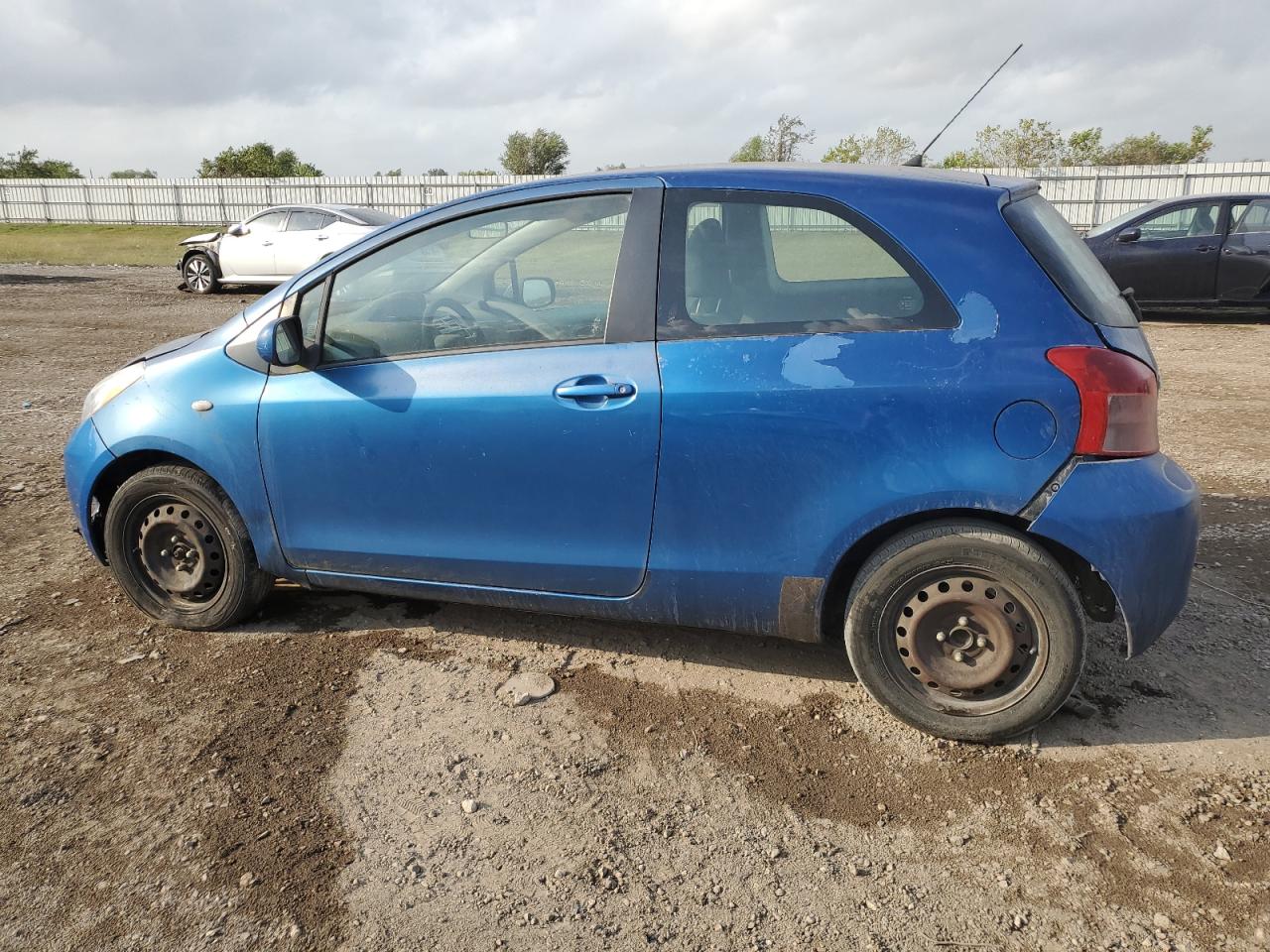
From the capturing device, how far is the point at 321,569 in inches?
147

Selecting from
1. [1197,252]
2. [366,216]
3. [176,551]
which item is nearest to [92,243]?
[366,216]

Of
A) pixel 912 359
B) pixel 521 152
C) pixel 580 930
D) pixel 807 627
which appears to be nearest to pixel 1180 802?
pixel 807 627

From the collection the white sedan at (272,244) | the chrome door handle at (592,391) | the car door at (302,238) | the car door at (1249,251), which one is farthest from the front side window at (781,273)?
the car door at (302,238)

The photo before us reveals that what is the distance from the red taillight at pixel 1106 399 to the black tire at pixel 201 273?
1685 centimetres

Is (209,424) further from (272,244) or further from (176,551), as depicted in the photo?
(272,244)

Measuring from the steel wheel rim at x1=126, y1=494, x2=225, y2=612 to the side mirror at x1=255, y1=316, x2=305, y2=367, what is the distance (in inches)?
28.8

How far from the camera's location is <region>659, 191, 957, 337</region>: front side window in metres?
3.05

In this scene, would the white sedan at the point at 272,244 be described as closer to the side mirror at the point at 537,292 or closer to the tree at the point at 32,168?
the side mirror at the point at 537,292

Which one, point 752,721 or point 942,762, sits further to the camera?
point 752,721

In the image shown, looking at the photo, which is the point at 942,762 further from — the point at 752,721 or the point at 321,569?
the point at 321,569

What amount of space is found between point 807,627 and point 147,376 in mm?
2755

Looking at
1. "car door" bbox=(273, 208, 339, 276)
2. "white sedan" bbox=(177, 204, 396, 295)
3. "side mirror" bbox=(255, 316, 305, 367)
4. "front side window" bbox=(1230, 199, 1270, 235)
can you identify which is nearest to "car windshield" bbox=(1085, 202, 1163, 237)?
"front side window" bbox=(1230, 199, 1270, 235)

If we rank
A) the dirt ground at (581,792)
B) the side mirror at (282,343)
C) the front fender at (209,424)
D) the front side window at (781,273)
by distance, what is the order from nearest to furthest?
the dirt ground at (581,792)
the front side window at (781,273)
the side mirror at (282,343)
the front fender at (209,424)

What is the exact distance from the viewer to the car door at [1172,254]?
1235cm
